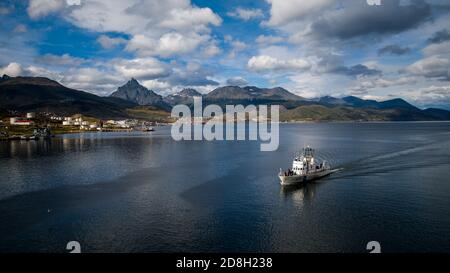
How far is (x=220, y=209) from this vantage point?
2581 inches

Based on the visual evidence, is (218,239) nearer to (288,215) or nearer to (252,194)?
(288,215)

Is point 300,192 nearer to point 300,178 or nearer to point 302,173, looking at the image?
point 300,178

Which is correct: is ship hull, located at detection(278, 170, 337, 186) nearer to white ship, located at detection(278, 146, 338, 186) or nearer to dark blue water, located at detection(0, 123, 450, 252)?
white ship, located at detection(278, 146, 338, 186)

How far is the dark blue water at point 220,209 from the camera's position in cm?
4859

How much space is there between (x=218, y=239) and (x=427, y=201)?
47988 millimetres

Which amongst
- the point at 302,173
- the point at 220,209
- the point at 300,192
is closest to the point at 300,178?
the point at 302,173

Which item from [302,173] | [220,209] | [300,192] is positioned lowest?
[220,209]

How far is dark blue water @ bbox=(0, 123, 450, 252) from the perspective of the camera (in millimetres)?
48594

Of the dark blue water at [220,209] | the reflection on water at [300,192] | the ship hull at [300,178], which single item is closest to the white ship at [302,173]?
the ship hull at [300,178]

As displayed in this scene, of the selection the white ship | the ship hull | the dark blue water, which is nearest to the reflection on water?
the dark blue water

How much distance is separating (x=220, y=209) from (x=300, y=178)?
3333 cm

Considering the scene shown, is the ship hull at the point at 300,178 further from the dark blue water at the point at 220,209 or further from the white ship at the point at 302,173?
the dark blue water at the point at 220,209

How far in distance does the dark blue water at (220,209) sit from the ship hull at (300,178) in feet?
8.32
